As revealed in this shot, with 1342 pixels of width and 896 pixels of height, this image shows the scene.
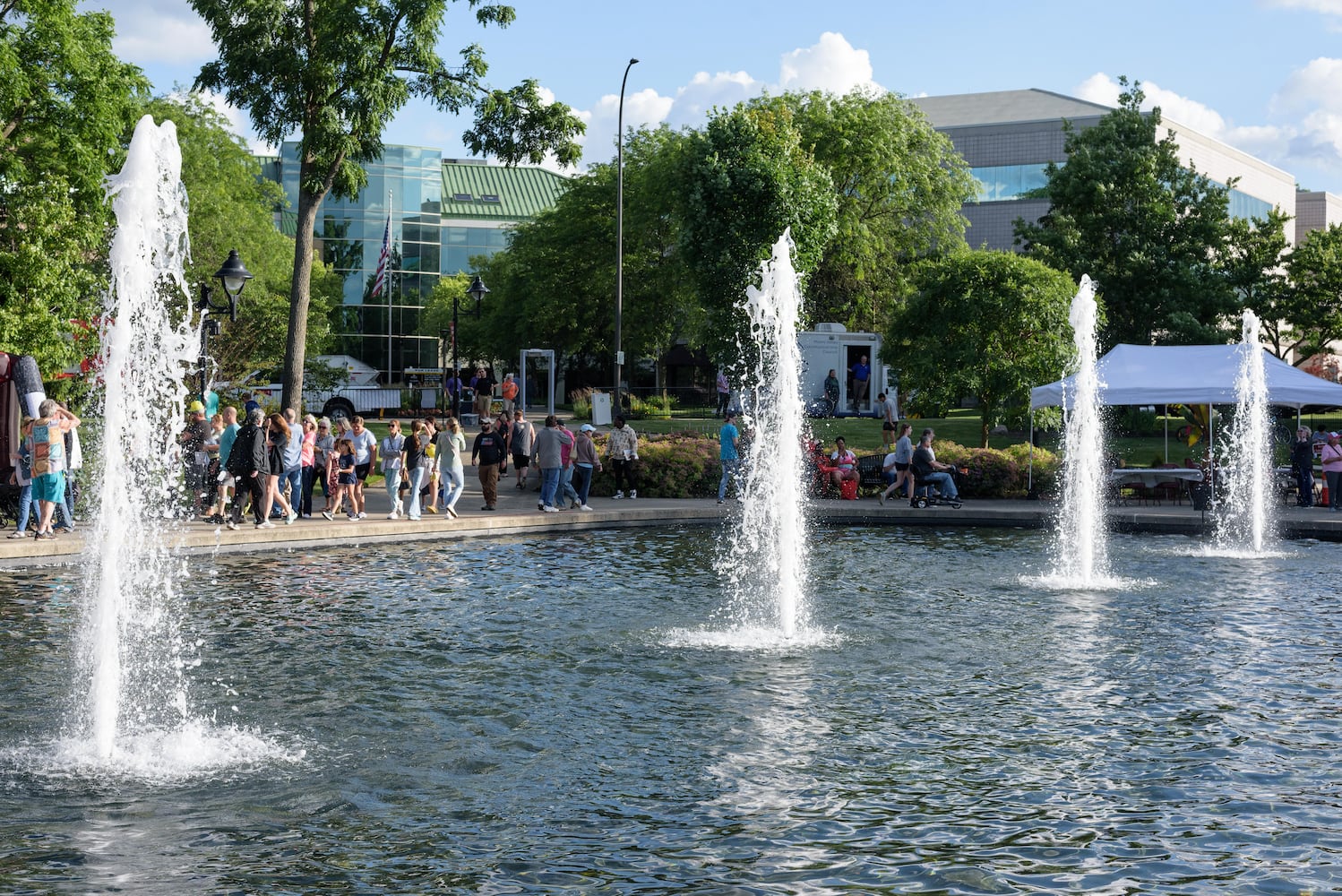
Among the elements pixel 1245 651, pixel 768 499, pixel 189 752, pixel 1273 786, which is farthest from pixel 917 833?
pixel 768 499

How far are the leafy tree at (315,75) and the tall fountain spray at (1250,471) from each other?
16.8 m

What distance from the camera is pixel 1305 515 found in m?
24.4

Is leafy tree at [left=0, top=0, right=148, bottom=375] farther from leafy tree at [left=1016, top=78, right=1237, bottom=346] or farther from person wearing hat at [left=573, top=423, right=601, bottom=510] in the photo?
leafy tree at [left=1016, top=78, right=1237, bottom=346]

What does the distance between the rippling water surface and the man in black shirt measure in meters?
7.60

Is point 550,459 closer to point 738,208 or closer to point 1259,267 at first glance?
point 738,208

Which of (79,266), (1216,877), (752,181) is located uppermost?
(752,181)

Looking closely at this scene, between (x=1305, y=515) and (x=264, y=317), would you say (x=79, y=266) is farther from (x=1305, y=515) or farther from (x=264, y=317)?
(x=1305, y=515)

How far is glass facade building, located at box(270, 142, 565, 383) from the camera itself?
71.2m

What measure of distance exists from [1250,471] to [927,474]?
5556 mm

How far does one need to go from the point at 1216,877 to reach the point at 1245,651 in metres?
6.01

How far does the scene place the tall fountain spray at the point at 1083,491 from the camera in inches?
698

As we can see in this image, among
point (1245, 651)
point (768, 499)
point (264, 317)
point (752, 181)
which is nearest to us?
point (1245, 651)

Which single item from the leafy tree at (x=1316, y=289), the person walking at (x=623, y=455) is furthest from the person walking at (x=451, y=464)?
the leafy tree at (x=1316, y=289)

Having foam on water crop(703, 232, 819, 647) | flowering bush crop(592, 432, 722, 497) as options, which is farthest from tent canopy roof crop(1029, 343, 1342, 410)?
foam on water crop(703, 232, 819, 647)
